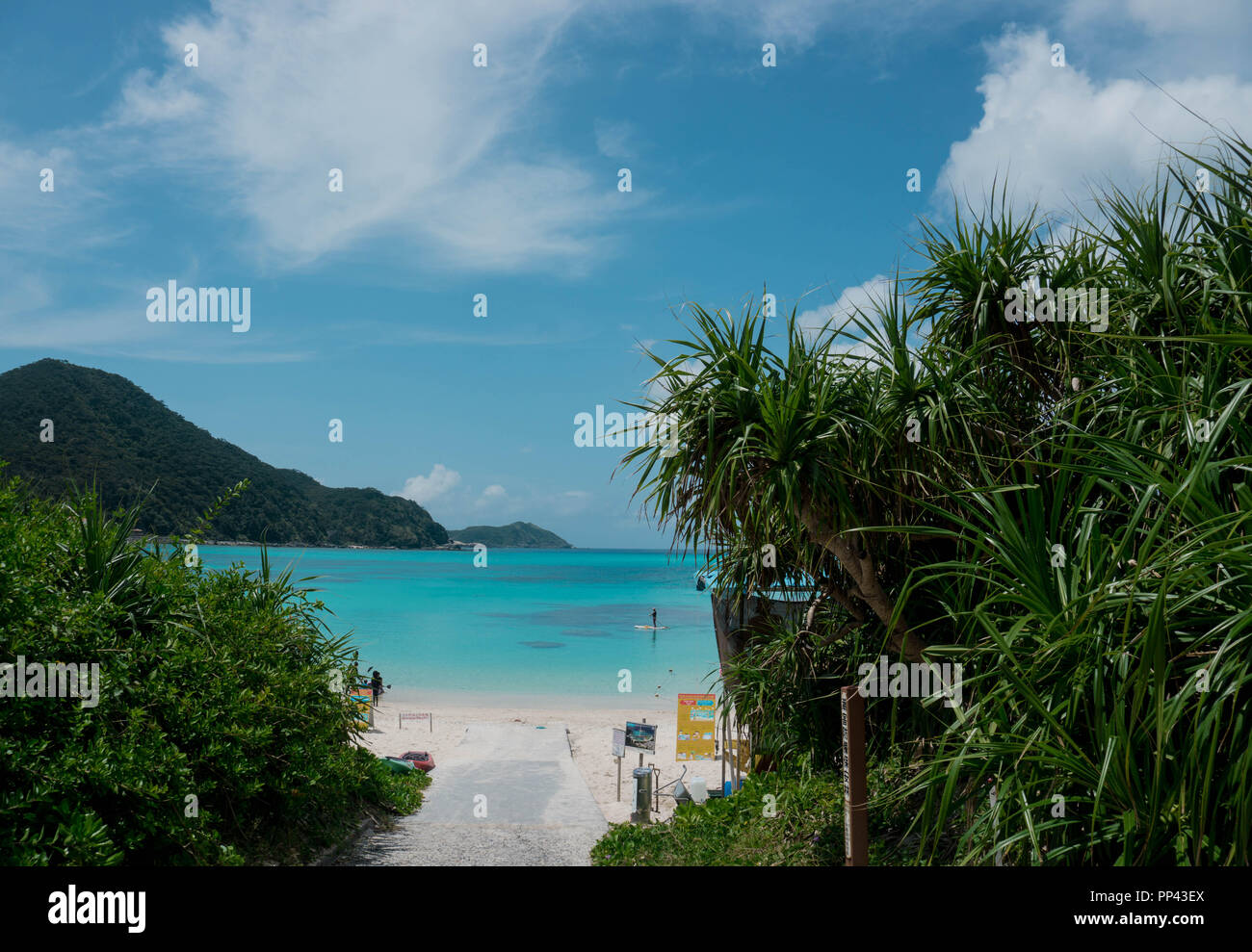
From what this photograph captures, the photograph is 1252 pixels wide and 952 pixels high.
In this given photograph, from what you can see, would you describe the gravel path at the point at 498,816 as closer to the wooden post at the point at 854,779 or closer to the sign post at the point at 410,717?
the wooden post at the point at 854,779

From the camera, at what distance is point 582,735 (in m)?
20.6

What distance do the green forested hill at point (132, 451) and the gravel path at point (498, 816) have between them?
1665cm

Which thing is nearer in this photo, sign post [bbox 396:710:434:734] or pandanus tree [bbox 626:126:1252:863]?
pandanus tree [bbox 626:126:1252:863]

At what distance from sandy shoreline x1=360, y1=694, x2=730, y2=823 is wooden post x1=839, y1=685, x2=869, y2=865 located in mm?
6358

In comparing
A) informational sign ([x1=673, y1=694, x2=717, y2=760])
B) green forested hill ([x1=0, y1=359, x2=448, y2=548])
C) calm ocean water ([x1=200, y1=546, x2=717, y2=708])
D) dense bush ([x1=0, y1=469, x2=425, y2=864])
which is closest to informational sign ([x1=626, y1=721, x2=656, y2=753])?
informational sign ([x1=673, y1=694, x2=717, y2=760])

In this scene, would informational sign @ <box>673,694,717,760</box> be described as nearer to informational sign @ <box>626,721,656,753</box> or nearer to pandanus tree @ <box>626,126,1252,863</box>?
informational sign @ <box>626,721,656,753</box>

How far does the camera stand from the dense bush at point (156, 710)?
312 centimetres

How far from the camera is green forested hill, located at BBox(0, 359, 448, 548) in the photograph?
37062 millimetres

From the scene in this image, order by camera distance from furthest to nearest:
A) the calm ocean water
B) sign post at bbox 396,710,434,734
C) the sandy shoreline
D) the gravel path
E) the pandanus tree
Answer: the calm ocean water
sign post at bbox 396,710,434,734
the sandy shoreline
the gravel path
the pandanus tree

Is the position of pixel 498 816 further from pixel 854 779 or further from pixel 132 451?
pixel 132 451

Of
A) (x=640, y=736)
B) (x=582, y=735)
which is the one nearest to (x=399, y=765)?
(x=640, y=736)

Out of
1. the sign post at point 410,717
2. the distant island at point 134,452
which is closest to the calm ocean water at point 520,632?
the sign post at point 410,717
